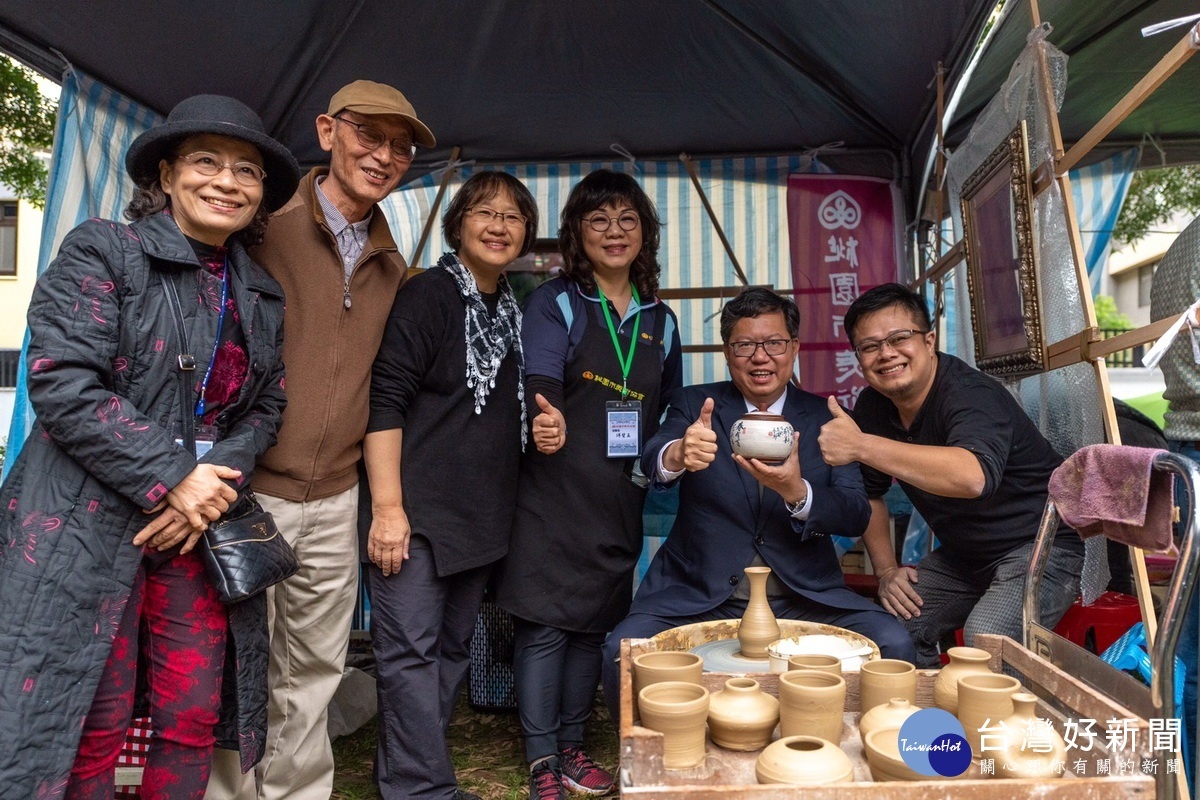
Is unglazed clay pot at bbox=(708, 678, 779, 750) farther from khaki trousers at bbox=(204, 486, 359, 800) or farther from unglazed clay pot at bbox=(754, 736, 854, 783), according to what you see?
khaki trousers at bbox=(204, 486, 359, 800)

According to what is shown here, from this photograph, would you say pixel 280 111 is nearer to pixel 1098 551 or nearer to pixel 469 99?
pixel 469 99

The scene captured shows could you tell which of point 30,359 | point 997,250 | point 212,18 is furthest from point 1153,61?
point 30,359

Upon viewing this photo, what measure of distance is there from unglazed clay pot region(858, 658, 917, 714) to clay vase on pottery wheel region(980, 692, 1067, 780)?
0.20 metres

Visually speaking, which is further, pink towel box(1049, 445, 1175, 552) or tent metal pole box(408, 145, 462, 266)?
tent metal pole box(408, 145, 462, 266)

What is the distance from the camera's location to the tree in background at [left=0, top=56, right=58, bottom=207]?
23.2 ft

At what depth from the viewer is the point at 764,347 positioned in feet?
9.44

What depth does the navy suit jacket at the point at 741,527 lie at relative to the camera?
2762 millimetres

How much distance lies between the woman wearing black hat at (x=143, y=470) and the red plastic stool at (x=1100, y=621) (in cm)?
259

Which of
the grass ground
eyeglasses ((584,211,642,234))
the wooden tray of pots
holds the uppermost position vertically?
eyeglasses ((584,211,642,234))

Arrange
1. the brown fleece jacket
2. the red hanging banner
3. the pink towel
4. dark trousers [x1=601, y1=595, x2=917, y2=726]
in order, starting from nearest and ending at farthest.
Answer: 1. the pink towel
2. the brown fleece jacket
3. dark trousers [x1=601, y1=595, x2=917, y2=726]
4. the red hanging banner

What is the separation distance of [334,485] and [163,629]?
2.09 feet

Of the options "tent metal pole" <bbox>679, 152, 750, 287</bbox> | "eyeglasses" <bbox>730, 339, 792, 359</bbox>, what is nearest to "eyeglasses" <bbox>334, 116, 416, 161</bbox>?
"eyeglasses" <bbox>730, 339, 792, 359</bbox>

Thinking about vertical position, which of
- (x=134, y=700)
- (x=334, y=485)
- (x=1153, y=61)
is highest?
(x=1153, y=61)

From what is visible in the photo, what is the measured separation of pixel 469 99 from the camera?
4375 millimetres
